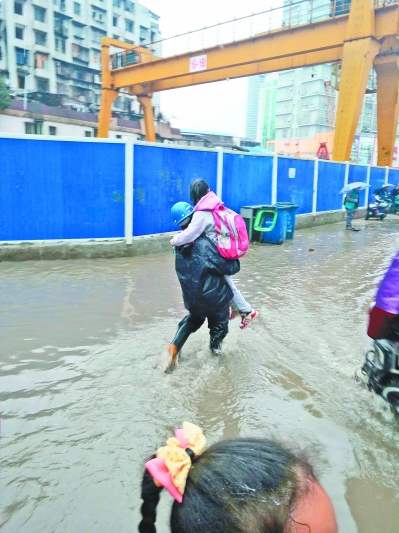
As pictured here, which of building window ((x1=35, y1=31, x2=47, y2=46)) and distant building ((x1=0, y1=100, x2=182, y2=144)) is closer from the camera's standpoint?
distant building ((x1=0, y1=100, x2=182, y2=144))

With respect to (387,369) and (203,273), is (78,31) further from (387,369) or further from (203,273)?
(387,369)

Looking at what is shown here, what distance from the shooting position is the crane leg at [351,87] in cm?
1418

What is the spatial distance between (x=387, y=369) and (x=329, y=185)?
13.5m

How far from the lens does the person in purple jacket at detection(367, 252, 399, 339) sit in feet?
7.39

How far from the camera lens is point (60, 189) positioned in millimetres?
7441

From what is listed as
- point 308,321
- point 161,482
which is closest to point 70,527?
point 161,482

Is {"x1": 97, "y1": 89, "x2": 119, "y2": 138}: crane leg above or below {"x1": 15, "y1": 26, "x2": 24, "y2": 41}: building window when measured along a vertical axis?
below

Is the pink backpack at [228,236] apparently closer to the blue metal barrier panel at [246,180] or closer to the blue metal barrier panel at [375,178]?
the blue metal barrier panel at [246,180]

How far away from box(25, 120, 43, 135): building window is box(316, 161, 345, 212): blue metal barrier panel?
25556 millimetres

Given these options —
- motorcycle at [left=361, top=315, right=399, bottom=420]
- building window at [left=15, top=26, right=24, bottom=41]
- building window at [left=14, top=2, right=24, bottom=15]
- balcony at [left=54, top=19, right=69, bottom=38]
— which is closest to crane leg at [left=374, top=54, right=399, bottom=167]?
motorcycle at [left=361, top=315, right=399, bottom=420]

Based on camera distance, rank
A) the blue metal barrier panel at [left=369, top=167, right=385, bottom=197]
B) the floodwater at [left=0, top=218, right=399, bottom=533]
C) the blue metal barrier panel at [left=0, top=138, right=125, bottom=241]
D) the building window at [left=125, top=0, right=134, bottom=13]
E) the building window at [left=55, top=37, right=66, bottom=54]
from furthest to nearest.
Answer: the building window at [left=125, top=0, right=134, bottom=13], the building window at [left=55, top=37, right=66, bottom=54], the blue metal barrier panel at [left=369, top=167, right=385, bottom=197], the blue metal barrier panel at [left=0, top=138, right=125, bottom=241], the floodwater at [left=0, top=218, right=399, bottom=533]

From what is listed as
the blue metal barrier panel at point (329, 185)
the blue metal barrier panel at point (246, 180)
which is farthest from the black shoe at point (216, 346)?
the blue metal barrier panel at point (329, 185)

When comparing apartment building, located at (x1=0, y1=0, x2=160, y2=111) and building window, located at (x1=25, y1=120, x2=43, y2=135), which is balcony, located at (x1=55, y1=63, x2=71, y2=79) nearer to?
apartment building, located at (x1=0, y1=0, x2=160, y2=111)

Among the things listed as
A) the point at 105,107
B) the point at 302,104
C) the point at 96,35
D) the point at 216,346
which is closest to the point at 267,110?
the point at 302,104
